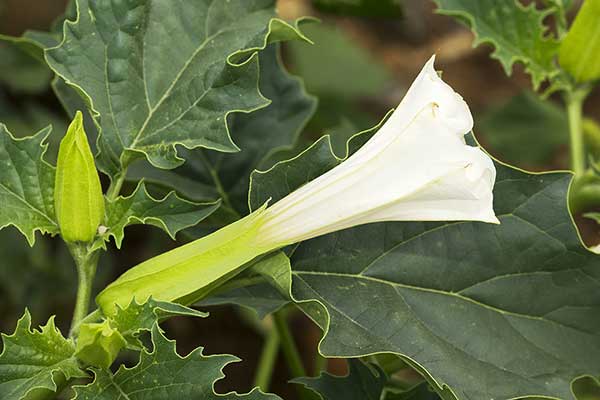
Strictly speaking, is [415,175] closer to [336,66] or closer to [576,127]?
[576,127]

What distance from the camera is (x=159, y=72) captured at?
1.21 metres

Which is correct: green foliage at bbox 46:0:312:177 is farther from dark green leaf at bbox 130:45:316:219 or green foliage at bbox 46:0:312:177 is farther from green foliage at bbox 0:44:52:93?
green foliage at bbox 0:44:52:93

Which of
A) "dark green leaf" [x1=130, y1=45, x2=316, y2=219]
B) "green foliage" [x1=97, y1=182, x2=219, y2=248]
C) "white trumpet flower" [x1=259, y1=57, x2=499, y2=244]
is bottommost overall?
"dark green leaf" [x1=130, y1=45, x2=316, y2=219]

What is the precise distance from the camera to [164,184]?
137cm

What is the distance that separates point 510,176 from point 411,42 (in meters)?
2.48

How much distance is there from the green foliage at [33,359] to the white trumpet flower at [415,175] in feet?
0.89

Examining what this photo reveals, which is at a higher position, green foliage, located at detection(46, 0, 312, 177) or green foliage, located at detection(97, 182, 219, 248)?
green foliage, located at detection(46, 0, 312, 177)

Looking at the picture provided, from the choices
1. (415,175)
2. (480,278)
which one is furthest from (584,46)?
(415,175)

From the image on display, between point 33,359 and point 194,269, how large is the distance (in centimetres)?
19

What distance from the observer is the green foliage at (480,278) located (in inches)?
42.9

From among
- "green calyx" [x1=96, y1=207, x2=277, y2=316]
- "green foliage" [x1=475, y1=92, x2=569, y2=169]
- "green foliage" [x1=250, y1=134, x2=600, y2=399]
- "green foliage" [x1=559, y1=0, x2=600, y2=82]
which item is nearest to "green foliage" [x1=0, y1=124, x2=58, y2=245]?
"green calyx" [x1=96, y1=207, x2=277, y2=316]

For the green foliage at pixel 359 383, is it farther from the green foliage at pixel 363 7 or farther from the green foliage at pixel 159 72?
the green foliage at pixel 363 7

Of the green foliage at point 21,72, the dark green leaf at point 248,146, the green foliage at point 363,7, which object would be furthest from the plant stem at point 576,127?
the green foliage at point 21,72

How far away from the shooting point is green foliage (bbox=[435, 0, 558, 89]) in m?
1.40
